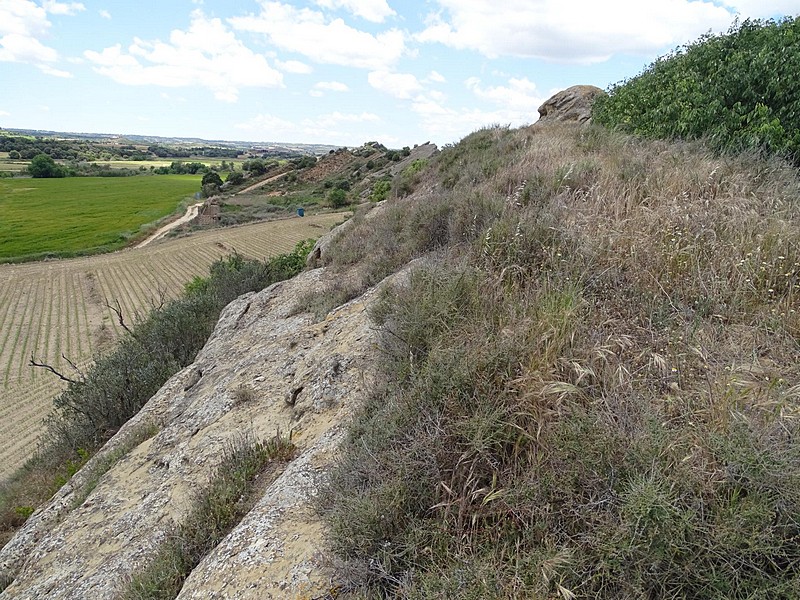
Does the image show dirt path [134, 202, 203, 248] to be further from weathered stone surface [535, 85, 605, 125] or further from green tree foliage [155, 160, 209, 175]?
green tree foliage [155, 160, 209, 175]

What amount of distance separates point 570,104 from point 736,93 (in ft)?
30.6

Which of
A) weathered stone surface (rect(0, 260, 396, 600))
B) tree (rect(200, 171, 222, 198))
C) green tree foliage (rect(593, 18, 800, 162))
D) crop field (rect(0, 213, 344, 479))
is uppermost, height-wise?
green tree foliage (rect(593, 18, 800, 162))

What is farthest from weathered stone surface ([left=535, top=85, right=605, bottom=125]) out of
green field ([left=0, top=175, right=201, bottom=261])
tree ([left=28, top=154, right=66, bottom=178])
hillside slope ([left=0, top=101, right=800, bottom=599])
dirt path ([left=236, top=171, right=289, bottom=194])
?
tree ([left=28, top=154, right=66, bottom=178])

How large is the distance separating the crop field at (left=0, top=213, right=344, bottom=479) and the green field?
631 cm

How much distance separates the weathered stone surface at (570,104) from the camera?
14180mm

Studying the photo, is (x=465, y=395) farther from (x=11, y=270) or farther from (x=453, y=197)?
(x=11, y=270)

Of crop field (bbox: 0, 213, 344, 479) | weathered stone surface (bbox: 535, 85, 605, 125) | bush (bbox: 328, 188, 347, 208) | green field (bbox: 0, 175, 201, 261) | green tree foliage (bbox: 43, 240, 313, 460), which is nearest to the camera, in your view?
green tree foliage (bbox: 43, 240, 313, 460)

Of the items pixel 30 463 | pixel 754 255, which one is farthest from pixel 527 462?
pixel 30 463

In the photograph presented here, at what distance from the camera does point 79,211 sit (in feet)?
201

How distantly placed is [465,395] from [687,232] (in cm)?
265

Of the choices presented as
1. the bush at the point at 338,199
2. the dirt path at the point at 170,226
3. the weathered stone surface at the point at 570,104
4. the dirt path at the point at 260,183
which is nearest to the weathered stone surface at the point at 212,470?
the weathered stone surface at the point at 570,104

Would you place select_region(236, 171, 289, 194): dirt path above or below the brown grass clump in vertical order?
below

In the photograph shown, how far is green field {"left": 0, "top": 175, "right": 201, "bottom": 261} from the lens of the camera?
4231cm

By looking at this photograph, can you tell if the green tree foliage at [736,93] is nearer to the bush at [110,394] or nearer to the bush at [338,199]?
the bush at [110,394]
